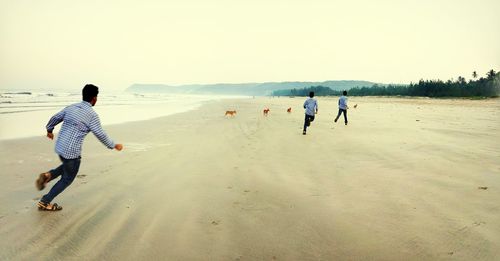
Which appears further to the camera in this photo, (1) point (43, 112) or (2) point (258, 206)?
(1) point (43, 112)

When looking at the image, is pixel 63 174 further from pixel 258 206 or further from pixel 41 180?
pixel 258 206

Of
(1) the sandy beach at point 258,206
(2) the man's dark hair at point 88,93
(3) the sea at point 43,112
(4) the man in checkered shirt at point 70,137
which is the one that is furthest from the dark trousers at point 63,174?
(3) the sea at point 43,112

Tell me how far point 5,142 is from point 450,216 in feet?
40.7

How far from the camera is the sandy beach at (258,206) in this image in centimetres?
368

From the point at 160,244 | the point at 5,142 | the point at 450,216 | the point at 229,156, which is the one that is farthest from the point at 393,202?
the point at 5,142

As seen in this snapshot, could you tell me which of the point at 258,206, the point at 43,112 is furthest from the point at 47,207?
the point at 43,112

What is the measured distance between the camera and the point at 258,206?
5035 millimetres

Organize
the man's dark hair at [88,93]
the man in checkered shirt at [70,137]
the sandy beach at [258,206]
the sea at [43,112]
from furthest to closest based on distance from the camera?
the sea at [43,112], the man's dark hair at [88,93], the man in checkered shirt at [70,137], the sandy beach at [258,206]

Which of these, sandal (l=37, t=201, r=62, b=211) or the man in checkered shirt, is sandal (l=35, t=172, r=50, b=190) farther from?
sandal (l=37, t=201, r=62, b=211)

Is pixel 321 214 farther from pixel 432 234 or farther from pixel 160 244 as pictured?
pixel 160 244

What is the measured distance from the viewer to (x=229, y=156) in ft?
29.5

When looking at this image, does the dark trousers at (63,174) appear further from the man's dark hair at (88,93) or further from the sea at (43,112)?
the sea at (43,112)

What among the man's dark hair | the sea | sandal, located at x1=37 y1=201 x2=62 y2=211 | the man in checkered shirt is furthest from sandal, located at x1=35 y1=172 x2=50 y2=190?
the sea

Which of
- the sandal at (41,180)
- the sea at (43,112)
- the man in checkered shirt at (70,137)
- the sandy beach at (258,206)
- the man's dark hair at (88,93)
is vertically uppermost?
the man's dark hair at (88,93)
